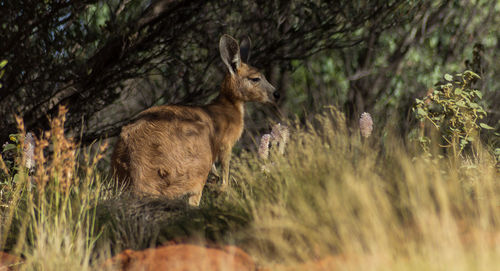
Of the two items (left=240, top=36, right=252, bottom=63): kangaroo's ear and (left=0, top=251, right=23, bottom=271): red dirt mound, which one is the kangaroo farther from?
(left=0, top=251, right=23, bottom=271): red dirt mound

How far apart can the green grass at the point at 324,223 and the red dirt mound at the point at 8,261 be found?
4.0 inches

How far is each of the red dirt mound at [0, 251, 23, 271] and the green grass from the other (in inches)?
4.0

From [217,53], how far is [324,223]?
4.37 meters

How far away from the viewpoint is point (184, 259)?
3555 mm

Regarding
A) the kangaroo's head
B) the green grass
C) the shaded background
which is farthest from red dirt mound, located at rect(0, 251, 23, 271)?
the kangaroo's head

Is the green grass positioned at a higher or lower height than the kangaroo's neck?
lower

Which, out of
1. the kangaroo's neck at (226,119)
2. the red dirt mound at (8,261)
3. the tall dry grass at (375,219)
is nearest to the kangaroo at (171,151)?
the kangaroo's neck at (226,119)

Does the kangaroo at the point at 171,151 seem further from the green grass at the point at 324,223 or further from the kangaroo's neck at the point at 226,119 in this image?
the green grass at the point at 324,223

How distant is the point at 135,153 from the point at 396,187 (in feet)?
7.79


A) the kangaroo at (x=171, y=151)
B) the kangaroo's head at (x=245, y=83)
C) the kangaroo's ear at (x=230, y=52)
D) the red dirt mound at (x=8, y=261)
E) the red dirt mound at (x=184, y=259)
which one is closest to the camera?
the red dirt mound at (x=184, y=259)

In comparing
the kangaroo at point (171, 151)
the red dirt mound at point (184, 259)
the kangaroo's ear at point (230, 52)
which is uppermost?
the kangaroo's ear at point (230, 52)

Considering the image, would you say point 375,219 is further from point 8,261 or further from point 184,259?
point 8,261

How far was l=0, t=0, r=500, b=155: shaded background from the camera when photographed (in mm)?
6070

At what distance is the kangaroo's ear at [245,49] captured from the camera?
7.19m
